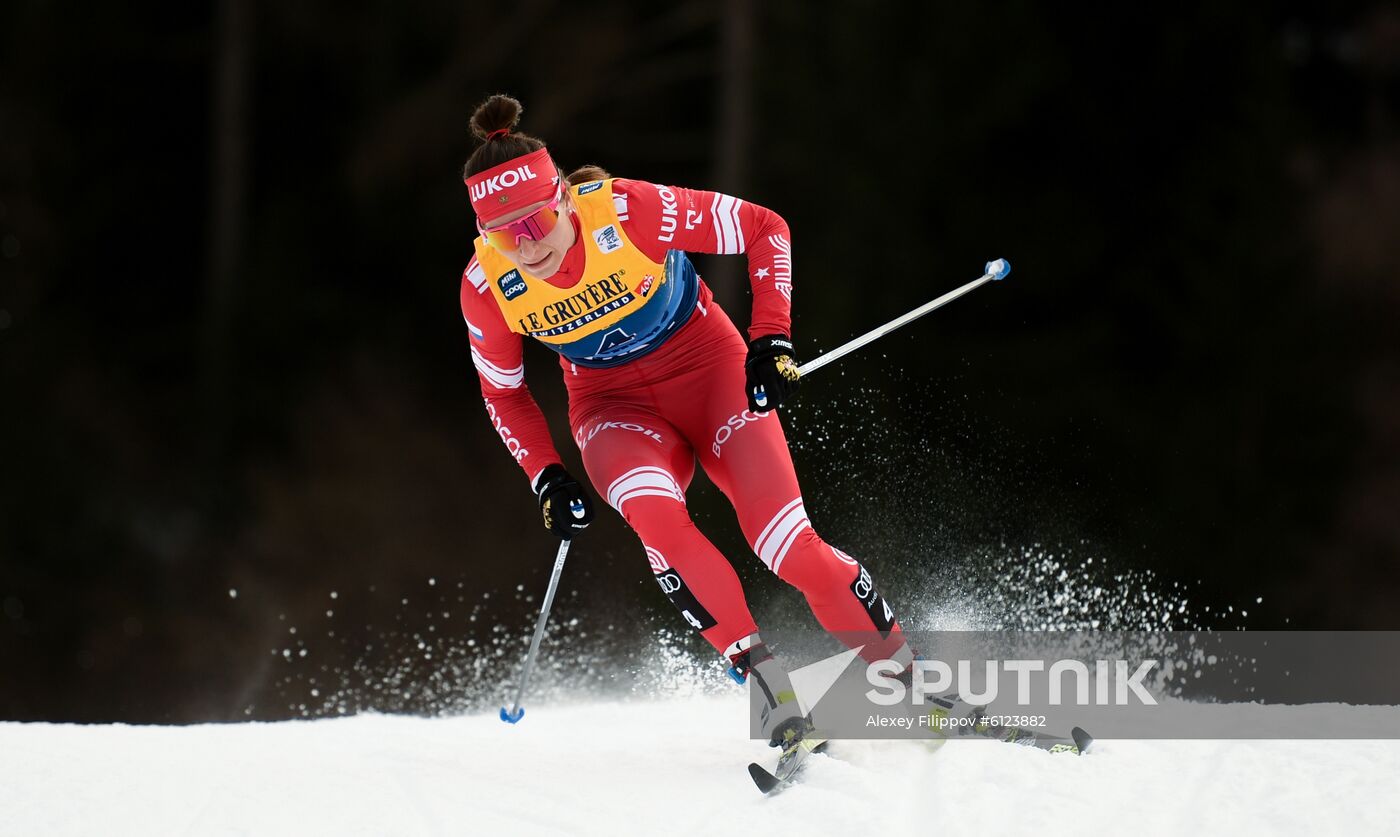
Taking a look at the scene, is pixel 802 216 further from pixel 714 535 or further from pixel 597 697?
pixel 597 697

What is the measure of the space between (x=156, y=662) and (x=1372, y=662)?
9737mm

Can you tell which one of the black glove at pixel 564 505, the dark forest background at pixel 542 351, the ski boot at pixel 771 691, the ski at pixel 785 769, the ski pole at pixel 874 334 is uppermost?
the dark forest background at pixel 542 351

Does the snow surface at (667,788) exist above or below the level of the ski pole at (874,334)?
below

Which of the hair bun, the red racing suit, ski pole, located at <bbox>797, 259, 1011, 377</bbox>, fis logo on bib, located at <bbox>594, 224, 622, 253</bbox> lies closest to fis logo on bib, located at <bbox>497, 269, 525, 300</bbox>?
the red racing suit

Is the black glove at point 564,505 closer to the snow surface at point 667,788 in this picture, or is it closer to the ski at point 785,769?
the snow surface at point 667,788

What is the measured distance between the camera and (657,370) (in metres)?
3.63

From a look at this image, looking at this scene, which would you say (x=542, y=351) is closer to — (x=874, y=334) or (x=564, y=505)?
(x=874, y=334)

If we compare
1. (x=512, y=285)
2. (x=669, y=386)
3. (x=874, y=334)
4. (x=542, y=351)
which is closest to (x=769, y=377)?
(x=669, y=386)

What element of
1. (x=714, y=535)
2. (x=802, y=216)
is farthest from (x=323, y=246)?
(x=714, y=535)

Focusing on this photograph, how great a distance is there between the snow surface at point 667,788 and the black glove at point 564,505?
574mm

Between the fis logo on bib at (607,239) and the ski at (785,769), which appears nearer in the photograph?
the ski at (785,769)

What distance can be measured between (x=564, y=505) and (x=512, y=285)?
554mm

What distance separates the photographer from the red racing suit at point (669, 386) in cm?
335

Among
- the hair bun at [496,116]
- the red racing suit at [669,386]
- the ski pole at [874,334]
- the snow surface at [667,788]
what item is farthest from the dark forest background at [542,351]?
the hair bun at [496,116]
